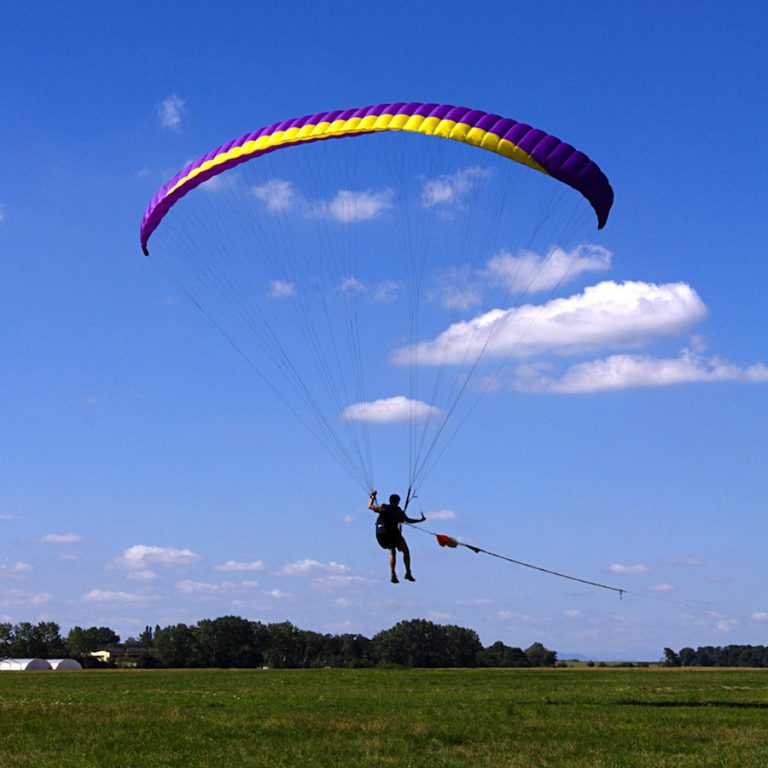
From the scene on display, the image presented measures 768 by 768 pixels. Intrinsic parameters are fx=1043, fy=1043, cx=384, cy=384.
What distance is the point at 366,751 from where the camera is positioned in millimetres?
15961

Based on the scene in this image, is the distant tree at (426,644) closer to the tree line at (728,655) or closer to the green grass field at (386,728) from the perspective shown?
the tree line at (728,655)

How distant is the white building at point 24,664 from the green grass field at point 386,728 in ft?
180

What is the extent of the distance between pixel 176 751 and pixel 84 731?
10.7 feet

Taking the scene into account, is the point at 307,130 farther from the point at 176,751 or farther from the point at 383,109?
the point at 176,751

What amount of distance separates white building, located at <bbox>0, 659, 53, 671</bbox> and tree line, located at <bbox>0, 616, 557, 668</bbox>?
24300mm

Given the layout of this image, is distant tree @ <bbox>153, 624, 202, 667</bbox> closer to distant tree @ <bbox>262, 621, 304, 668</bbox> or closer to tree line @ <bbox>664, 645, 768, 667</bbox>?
distant tree @ <bbox>262, 621, 304, 668</bbox>

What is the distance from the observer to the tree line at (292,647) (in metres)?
114

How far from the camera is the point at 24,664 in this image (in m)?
80.2

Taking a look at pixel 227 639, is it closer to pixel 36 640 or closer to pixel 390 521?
pixel 36 640

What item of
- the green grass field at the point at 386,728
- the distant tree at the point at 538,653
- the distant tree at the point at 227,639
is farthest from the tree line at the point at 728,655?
the green grass field at the point at 386,728

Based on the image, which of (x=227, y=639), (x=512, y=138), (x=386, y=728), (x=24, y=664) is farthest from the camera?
(x=227, y=639)

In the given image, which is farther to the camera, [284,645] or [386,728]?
[284,645]

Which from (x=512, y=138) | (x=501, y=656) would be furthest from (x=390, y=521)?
(x=501, y=656)

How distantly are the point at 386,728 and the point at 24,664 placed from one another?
6916 cm
